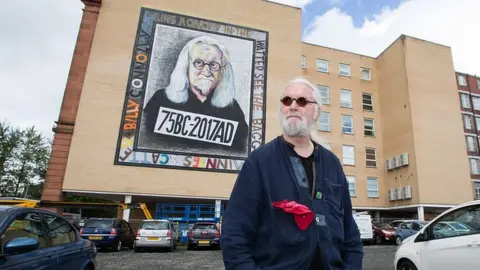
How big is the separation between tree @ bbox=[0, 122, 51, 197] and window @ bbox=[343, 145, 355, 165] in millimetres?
39485

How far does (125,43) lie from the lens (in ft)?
75.8

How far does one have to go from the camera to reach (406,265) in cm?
580

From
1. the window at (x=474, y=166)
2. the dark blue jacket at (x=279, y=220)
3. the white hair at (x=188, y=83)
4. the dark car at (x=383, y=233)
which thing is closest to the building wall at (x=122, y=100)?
the white hair at (x=188, y=83)

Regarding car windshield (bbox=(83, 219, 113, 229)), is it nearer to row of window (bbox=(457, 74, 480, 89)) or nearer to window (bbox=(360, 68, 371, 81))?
window (bbox=(360, 68, 371, 81))

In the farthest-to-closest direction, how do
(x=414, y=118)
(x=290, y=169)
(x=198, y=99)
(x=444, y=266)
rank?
(x=414, y=118) < (x=198, y=99) < (x=444, y=266) < (x=290, y=169)

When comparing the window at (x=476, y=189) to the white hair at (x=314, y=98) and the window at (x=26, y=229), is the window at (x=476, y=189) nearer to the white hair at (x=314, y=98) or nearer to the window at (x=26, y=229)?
the white hair at (x=314, y=98)

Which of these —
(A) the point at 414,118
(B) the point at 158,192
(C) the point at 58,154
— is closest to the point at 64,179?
(C) the point at 58,154

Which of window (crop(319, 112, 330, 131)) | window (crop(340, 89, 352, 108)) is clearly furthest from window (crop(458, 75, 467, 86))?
window (crop(319, 112, 330, 131))

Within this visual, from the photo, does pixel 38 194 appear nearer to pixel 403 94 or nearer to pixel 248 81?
pixel 248 81

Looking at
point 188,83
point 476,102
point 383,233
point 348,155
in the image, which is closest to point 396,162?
point 348,155

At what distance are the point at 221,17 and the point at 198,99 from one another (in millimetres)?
7421

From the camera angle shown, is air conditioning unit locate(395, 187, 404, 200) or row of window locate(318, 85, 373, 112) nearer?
air conditioning unit locate(395, 187, 404, 200)

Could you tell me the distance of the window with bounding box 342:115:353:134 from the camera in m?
31.0

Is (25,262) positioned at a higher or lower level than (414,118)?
lower
